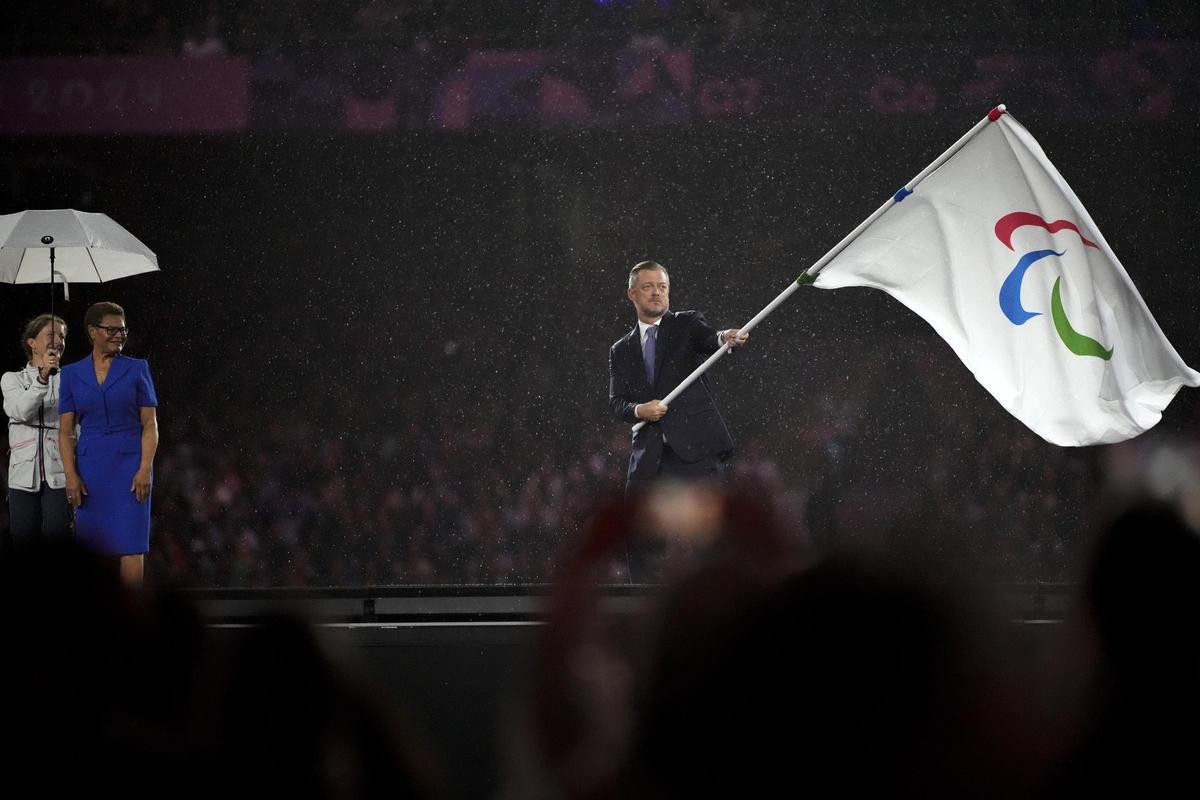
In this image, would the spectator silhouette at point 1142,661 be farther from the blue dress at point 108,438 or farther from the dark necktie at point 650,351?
the blue dress at point 108,438

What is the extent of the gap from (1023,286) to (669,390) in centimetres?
136

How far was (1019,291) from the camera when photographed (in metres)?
3.53

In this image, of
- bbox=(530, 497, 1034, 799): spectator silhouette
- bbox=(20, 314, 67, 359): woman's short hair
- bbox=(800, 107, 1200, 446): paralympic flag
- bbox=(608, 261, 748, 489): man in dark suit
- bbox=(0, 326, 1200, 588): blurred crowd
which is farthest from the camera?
bbox=(0, 326, 1200, 588): blurred crowd

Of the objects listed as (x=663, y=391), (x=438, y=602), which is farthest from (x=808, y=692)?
(x=438, y=602)

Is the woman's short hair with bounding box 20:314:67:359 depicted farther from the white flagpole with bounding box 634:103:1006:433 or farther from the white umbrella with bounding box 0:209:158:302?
the white flagpole with bounding box 634:103:1006:433

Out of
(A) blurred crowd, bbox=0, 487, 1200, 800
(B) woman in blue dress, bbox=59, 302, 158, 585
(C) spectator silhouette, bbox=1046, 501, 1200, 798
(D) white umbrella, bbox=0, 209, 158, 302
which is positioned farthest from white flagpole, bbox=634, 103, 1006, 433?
(A) blurred crowd, bbox=0, 487, 1200, 800

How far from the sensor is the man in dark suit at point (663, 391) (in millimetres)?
4367

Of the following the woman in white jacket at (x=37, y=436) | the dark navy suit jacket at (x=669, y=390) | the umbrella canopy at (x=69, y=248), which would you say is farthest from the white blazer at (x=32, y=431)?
the dark navy suit jacket at (x=669, y=390)

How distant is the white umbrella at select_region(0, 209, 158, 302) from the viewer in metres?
4.95

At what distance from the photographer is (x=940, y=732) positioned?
1.36ft

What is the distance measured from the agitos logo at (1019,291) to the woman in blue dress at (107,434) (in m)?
2.89

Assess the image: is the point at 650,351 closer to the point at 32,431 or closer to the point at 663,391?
the point at 663,391

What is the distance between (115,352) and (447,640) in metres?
1.76

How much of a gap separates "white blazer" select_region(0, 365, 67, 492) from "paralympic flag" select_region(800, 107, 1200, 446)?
274cm
